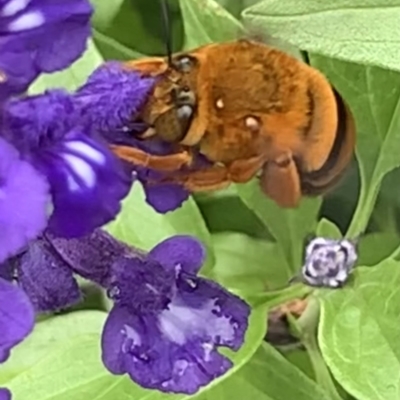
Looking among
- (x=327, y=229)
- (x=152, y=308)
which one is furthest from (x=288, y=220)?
(x=152, y=308)

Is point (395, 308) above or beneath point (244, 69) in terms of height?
beneath

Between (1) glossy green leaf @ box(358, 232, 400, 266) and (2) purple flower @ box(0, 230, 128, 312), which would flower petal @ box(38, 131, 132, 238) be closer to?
(2) purple flower @ box(0, 230, 128, 312)

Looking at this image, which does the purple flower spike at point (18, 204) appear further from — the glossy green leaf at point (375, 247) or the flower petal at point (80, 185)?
the glossy green leaf at point (375, 247)

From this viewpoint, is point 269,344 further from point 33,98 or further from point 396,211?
point 33,98

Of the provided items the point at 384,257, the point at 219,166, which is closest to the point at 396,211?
the point at 384,257

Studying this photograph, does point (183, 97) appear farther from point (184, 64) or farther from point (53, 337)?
point (53, 337)
